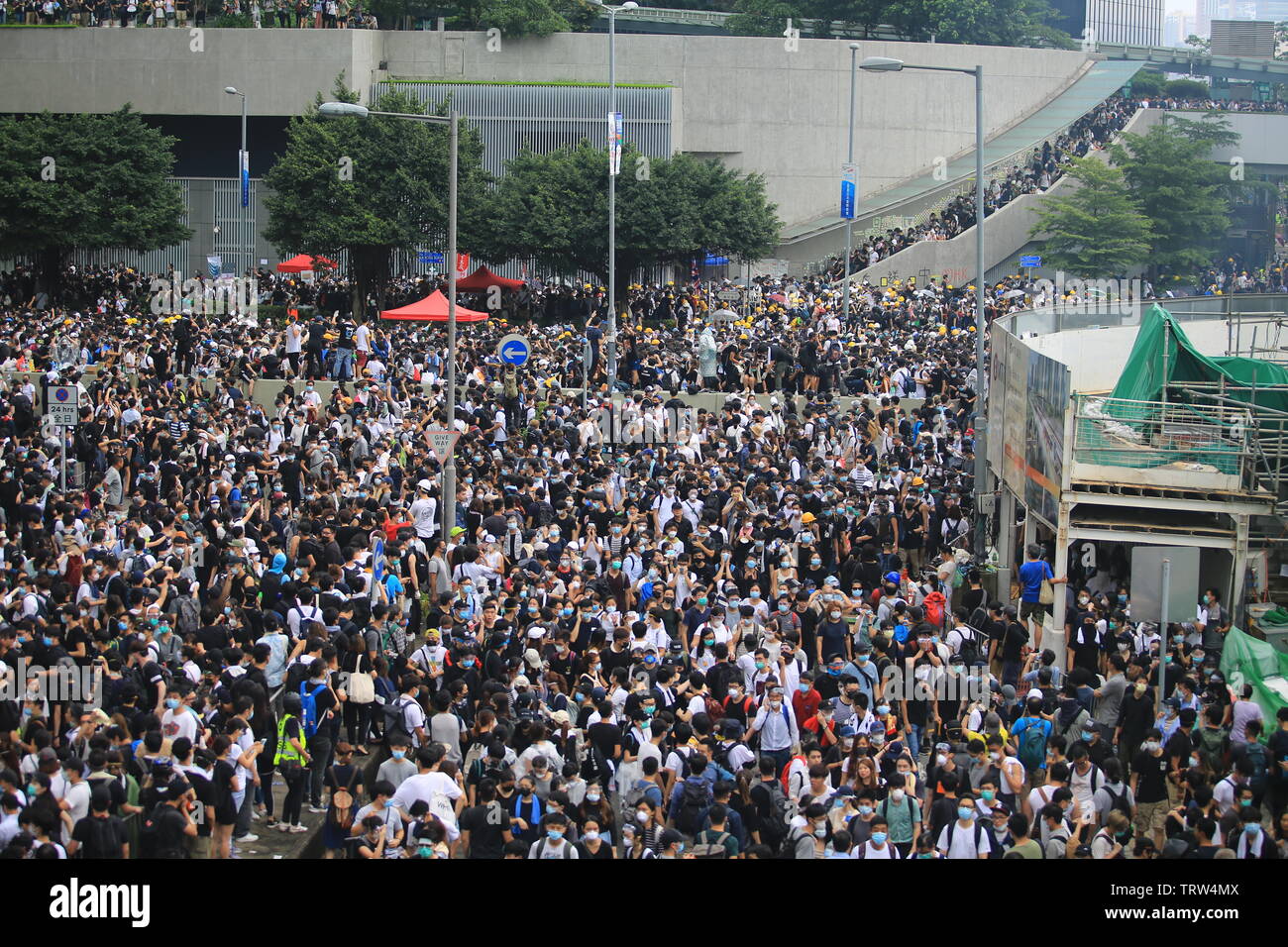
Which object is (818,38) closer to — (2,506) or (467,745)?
(2,506)

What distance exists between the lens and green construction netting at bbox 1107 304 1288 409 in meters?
19.2

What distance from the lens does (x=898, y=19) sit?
204 feet

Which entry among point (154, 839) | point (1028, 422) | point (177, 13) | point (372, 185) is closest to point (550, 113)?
point (372, 185)

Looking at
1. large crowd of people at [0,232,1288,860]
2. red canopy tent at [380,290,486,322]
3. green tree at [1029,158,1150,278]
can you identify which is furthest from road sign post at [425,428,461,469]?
green tree at [1029,158,1150,278]

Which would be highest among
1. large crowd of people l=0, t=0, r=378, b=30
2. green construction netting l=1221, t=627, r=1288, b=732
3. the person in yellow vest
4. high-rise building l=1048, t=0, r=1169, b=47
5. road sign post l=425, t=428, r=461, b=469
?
high-rise building l=1048, t=0, r=1169, b=47

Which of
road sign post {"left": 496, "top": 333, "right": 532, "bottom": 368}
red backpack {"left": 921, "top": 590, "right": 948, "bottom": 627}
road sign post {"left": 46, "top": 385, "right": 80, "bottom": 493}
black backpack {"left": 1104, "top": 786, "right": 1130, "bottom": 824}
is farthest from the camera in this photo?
road sign post {"left": 496, "top": 333, "right": 532, "bottom": 368}

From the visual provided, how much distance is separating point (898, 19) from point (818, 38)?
223 inches

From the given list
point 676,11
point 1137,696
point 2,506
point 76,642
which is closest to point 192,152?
point 676,11

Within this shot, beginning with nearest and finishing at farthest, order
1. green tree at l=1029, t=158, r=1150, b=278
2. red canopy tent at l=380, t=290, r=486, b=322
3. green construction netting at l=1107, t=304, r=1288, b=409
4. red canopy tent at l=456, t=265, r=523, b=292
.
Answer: green construction netting at l=1107, t=304, r=1288, b=409, red canopy tent at l=380, t=290, r=486, b=322, red canopy tent at l=456, t=265, r=523, b=292, green tree at l=1029, t=158, r=1150, b=278

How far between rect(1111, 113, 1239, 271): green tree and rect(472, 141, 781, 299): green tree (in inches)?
520

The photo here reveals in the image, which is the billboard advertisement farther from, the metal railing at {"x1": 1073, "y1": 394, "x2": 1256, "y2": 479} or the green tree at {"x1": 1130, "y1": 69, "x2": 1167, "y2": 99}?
the green tree at {"x1": 1130, "y1": 69, "x2": 1167, "y2": 99}

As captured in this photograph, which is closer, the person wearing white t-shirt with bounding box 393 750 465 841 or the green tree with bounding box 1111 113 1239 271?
the person wearing white t-shirt with bounding box 393 750 465 841

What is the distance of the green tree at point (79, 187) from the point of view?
45.2m

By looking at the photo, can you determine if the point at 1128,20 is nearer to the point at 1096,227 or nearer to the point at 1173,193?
the point at 1173,193
